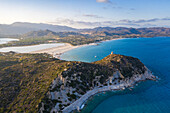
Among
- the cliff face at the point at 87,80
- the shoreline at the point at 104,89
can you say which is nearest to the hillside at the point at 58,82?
the cliff face at the point at 87,80

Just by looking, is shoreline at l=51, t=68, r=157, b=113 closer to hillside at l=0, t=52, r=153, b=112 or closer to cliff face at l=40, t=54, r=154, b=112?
cliff face at l=40, t=54, r=154, b=112

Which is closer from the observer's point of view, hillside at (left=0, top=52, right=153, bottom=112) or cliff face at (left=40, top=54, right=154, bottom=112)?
hillside at (left=0, top=52, right=153, bottom=112)

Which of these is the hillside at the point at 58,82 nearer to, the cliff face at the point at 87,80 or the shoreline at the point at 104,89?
the cliff face at the point at 87,80

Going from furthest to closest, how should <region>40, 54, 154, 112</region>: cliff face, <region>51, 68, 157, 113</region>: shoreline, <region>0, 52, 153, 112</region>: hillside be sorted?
<region>40, 54, 154, 112</region>: cliff face, <region>51, 68, 157, 113</region>: shoreline, <region>0, 52, 153, 112</region>: hillside

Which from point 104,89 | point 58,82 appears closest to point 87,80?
point 104,89

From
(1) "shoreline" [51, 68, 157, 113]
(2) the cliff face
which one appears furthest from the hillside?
(1) "shoreline" [51, 68, 157, 113]

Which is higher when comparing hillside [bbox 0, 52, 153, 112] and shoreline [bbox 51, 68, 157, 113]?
hillside [bbox 0, 52, 153, 112]

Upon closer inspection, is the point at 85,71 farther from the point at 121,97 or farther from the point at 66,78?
the point at 121,97

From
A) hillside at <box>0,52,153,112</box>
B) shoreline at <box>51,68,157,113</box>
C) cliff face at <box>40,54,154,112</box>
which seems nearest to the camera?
hillside at <box>0,52,153,112</box>
